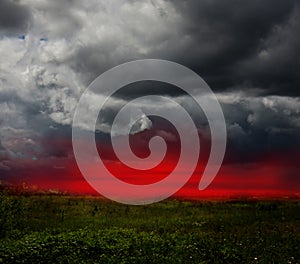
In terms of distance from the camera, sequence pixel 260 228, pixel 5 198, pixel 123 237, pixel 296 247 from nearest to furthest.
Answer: pixel 296 247
pixel 123 237
pixel 5 198
pixel 260 228

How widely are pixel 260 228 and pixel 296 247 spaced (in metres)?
5.69

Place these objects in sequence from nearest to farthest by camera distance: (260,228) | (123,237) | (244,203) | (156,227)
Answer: (123,237)
(260,228)
(156,227)
(244,203)

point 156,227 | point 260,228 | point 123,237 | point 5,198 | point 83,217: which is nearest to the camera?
point 123,237

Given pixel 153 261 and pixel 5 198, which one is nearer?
pixel 153 261

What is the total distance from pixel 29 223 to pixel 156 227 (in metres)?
7.03

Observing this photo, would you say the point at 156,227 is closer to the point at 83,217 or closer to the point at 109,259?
the point at 83,217

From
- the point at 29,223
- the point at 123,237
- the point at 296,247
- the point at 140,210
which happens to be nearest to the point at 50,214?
the point at 29,223

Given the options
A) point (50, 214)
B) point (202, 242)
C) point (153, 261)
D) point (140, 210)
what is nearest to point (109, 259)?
point (153, 261)

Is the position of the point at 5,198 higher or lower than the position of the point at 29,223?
higher

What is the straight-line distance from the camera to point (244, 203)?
39281 millimetres

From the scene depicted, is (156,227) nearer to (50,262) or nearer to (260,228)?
(260,228)

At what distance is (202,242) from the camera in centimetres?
1569

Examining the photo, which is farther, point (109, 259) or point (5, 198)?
point (5, 198)

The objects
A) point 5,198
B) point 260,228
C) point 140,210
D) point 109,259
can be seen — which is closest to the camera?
point 109,259
